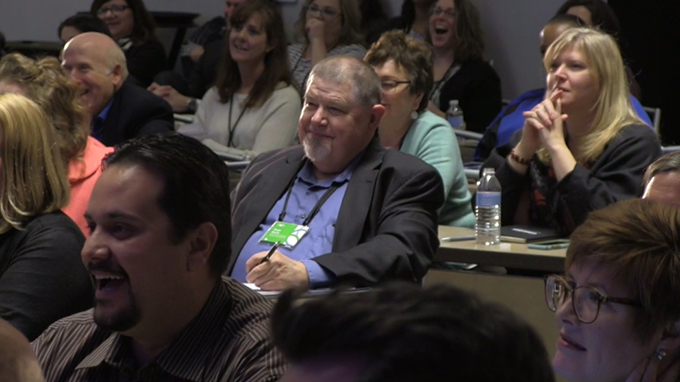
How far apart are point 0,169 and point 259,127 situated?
2.89m

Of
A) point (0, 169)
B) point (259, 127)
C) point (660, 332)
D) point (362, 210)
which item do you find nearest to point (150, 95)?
point (259, 127)

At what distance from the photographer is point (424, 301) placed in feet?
2.50

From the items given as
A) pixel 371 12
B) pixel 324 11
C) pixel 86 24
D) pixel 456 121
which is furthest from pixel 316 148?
pixel 371 12

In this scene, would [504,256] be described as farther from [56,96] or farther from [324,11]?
[324,11]

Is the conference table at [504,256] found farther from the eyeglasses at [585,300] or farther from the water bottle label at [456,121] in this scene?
the water bottle label at [456,121]

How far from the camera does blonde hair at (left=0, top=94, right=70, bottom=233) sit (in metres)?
2.55

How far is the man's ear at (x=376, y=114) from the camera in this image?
135 inches

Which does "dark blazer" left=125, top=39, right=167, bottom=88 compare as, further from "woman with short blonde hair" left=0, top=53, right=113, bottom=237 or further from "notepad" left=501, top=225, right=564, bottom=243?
"notepad" left=501, top=225, right=564, bottom=243

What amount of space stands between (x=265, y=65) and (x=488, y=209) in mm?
2258

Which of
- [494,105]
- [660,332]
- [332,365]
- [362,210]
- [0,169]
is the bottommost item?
[494,105]

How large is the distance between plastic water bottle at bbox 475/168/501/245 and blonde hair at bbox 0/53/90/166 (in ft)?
4.56

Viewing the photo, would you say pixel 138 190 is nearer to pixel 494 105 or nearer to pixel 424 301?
pixel 424 301

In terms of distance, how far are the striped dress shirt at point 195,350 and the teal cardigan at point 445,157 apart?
6.98ft

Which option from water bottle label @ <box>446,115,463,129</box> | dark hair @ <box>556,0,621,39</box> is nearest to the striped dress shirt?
dark hair @ <box>556,0,621,39</box>
